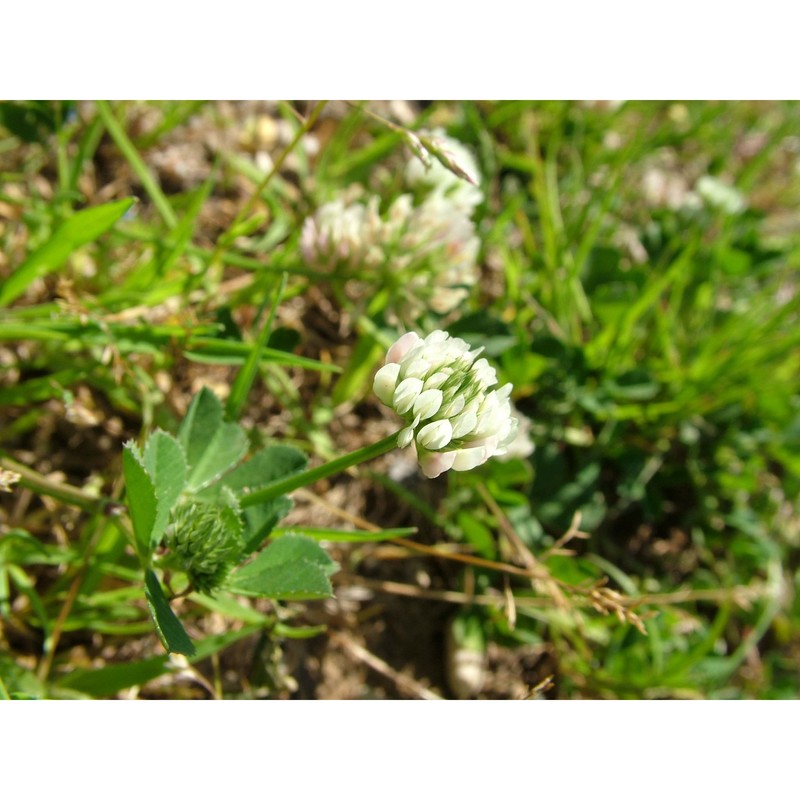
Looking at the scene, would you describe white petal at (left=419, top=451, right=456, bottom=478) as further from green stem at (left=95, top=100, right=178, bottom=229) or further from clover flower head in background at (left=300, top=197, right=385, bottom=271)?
green stem at (left=95, top=100, right=178, bottom=229)

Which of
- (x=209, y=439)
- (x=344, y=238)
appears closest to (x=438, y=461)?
(x=209, y=439)

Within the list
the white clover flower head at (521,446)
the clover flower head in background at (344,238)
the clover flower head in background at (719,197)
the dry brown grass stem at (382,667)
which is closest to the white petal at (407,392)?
the clover flower head in background at (344,238)

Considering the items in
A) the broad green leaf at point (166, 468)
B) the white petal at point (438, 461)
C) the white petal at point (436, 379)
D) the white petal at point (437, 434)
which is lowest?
the broad green leaf at point (166, 468)

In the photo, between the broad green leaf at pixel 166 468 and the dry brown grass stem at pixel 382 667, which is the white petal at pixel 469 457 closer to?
the broad green leaf at pixel 166 468

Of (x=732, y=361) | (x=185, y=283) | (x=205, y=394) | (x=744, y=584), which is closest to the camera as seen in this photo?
(x=205, y=394)

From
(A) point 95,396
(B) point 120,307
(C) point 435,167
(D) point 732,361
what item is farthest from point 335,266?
(D) point 732,361

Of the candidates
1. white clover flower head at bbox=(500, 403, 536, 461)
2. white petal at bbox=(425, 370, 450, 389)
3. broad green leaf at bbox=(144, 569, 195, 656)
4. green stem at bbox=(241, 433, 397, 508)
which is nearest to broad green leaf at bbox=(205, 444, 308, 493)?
green stem at bbox=(241, 433, 397, 508)

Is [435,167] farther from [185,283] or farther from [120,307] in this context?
[120,307]
